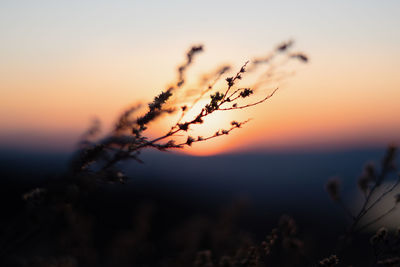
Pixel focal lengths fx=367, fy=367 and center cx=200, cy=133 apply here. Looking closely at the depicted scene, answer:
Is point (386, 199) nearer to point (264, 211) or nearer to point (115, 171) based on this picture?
point (115, 171)

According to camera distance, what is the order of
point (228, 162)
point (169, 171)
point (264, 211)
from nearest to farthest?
point (264, 211) → point (169, 171) → point (228, 162)

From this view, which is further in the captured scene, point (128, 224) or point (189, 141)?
point (128, 224)

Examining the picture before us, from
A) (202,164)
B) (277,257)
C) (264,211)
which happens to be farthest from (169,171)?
(277,257)

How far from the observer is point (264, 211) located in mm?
40406

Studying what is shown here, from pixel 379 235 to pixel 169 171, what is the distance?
76.9m

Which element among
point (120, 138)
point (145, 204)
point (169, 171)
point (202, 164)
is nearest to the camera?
point (120, 138)

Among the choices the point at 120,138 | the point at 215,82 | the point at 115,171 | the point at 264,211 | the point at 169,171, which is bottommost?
the point at 264,211

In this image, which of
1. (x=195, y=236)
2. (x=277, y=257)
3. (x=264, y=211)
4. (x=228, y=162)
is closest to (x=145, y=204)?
(x=195, y=236)

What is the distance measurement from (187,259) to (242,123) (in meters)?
5.66

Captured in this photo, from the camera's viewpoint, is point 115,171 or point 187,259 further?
point 187,259

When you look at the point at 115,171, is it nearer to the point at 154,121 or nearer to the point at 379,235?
the point at 154,121

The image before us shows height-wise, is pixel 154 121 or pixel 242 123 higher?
pixel 154 121

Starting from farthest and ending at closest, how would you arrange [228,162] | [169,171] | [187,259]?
[228,162]
[169,171]
[187,259]

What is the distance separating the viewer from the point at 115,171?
2625 millimetres
